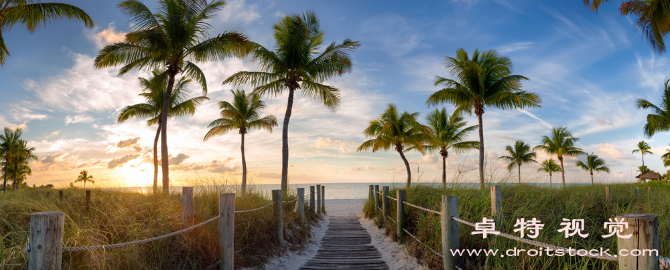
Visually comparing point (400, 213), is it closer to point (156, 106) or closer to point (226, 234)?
point (226, 234)

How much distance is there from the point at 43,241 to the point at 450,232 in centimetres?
395

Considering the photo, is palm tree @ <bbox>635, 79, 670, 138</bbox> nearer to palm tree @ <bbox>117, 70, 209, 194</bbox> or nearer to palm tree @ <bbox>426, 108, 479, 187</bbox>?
palm tree @ <bbox>426, 108, 479, 187</bbox>

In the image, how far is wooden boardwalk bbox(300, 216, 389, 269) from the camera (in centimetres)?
589

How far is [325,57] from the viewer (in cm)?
1336

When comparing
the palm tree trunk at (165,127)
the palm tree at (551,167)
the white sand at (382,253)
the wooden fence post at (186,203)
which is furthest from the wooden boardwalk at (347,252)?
the palm tree at (551,167)

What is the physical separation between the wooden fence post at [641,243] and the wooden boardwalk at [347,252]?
4180mm

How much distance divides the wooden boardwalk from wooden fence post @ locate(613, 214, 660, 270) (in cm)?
418

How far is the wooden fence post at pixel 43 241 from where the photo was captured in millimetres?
2209

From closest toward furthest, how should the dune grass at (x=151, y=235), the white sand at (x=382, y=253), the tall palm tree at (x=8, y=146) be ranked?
1. the dune grass at (x=151, y=235)
2. the white sand at (x=382, y=253)
3. the tall palm tree at (x=8, y=146)

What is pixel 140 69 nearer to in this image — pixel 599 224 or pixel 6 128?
pixel 599 224

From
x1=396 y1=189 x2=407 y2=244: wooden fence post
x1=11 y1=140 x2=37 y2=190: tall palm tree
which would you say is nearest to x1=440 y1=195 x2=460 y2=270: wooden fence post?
x1=396 y1=189 x2=407 y2=244: wooden fence post

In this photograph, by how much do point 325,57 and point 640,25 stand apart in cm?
1307

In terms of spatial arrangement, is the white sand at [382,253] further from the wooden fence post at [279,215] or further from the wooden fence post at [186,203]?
the wooden fence post at [186,203]

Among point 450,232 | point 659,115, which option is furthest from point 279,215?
point 659,115
